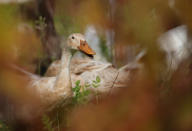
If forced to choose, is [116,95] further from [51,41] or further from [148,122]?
[51,41]

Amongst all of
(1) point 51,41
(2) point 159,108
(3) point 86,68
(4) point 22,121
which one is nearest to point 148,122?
(2) point 159,108

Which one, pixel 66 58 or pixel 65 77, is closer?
pixel 65 77

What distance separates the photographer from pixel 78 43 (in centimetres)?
150

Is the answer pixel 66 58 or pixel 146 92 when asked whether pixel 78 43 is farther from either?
pixel 146 92

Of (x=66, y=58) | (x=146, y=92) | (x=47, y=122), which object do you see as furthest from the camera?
(x=66, y=58)

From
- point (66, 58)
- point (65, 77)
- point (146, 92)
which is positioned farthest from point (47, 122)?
point (66, 58)

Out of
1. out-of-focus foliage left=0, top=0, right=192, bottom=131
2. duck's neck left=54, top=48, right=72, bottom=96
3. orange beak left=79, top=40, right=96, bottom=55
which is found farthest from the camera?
orange beak left=79, top=40, right=96, bottom=55

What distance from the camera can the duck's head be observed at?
147 cm

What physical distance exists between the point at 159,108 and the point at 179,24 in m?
0.07

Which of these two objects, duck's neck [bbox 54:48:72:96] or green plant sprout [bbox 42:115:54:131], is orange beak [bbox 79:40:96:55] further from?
green plant sprout [bbox 42:115:54:131]

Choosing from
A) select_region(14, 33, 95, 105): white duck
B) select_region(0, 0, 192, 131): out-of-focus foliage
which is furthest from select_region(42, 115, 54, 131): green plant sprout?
select_region(14, 33, 95, 105): white duck

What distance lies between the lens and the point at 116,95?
26 centimetres

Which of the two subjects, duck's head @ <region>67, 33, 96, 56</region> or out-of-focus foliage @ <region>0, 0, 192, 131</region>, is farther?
duck's head @ <region>67, 33, 96, 56</region>

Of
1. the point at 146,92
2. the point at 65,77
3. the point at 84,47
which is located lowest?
the point at 146,92
